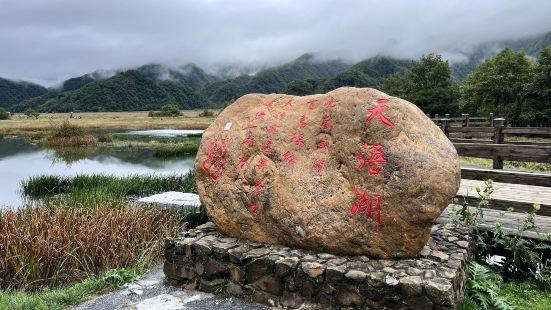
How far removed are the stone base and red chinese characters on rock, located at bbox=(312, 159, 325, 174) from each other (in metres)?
1.07

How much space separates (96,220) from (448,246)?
6029 millimetres

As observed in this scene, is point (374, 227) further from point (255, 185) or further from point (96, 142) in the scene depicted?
point (96, 142)

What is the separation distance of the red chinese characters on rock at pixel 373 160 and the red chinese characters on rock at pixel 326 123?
2.10 ft

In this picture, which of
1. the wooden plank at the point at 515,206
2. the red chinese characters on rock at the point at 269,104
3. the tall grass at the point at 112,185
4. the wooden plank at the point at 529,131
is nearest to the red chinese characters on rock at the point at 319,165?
the red chinese characters on rock at the point at 269,104

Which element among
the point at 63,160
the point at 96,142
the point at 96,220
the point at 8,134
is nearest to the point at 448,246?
the point at 96,220

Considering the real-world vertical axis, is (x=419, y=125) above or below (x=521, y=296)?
above

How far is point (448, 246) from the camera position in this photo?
5.76 m

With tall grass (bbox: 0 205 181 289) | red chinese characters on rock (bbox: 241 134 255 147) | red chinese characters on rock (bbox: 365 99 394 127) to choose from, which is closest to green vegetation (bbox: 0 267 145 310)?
tall grass (bbox: 0 205 181 289)

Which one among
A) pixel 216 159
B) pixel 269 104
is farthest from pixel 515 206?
pixel 216 159

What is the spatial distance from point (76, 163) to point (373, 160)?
24.2 metres

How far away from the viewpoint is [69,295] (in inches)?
227

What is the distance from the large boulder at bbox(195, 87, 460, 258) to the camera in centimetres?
513

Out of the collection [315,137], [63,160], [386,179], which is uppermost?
[315,137]

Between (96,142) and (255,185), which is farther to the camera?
(96,142)
